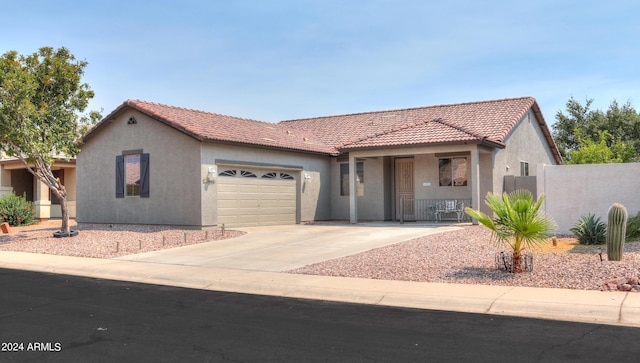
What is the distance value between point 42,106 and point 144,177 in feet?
15.0

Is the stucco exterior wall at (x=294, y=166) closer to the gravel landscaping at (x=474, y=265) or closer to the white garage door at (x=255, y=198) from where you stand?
the white garage door at (x=255, y=198)

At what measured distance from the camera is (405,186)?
25.1 metres

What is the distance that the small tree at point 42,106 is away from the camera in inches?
716

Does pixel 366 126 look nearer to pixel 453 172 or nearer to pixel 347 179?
pixel 347 179

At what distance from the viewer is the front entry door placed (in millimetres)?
24656

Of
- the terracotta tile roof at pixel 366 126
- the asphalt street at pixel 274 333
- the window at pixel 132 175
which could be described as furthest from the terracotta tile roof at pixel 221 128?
the asphalt street at pixel 274 333

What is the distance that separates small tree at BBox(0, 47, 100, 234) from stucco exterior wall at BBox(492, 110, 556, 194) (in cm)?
1532

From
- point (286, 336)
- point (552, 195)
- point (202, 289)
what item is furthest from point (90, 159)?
point (286, 336)

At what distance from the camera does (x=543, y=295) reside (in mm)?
9352

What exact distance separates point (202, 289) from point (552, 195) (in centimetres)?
1117

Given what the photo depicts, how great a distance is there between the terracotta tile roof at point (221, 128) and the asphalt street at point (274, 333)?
38.7 ft

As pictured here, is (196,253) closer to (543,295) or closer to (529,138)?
(543,295)

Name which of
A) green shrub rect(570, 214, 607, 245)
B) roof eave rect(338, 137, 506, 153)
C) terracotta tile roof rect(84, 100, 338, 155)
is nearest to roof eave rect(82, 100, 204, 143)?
terracotta tile roof rect(84, 100, 338, 155)

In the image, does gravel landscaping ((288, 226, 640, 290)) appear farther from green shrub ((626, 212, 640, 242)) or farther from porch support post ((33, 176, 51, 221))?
porch support post ((33, 176, 51, 221))
